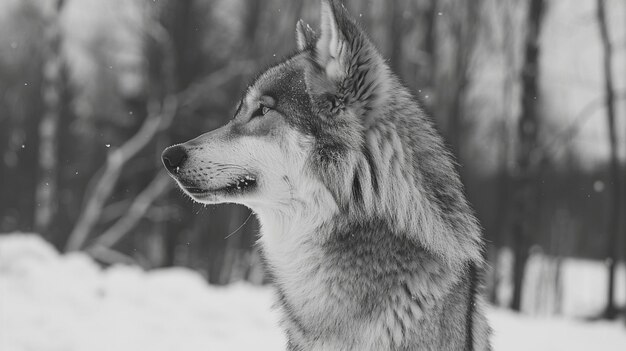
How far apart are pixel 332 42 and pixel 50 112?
12.3m

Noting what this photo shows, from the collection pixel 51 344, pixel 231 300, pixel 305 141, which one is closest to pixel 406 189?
pixel 305 141

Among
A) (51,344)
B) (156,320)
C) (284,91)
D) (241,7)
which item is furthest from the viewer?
(241,7)

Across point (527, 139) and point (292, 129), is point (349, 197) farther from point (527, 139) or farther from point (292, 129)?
point (527, 139)

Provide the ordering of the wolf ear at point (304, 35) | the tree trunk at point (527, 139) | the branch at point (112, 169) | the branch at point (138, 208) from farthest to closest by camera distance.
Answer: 1. the branch at point (138, 208)
2. the branch at point (112, 169)
3. the tree trunk at point (527, 139)
4. the wolf ear at point (304, 35)

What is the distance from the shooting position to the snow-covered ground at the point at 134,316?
5.35 metres

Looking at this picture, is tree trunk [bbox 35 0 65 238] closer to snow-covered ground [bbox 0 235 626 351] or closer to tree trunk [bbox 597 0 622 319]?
snow-covered ground [bbox 0 235 626 351]

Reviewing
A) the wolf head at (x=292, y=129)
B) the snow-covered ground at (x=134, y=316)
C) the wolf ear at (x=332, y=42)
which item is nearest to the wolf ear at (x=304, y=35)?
the wolf head at (x=292, y=129)

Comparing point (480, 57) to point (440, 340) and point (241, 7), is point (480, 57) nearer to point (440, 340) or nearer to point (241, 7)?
point (241, 7)

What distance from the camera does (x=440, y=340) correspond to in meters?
2.45

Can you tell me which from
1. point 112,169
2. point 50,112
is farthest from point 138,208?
point 50,112

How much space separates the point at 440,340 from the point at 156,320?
4.82m

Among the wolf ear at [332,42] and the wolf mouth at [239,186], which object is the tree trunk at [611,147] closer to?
the wolf ear at [332,42]

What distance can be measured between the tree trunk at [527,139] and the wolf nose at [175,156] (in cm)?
1113

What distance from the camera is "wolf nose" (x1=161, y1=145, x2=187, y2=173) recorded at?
2.89 metres
